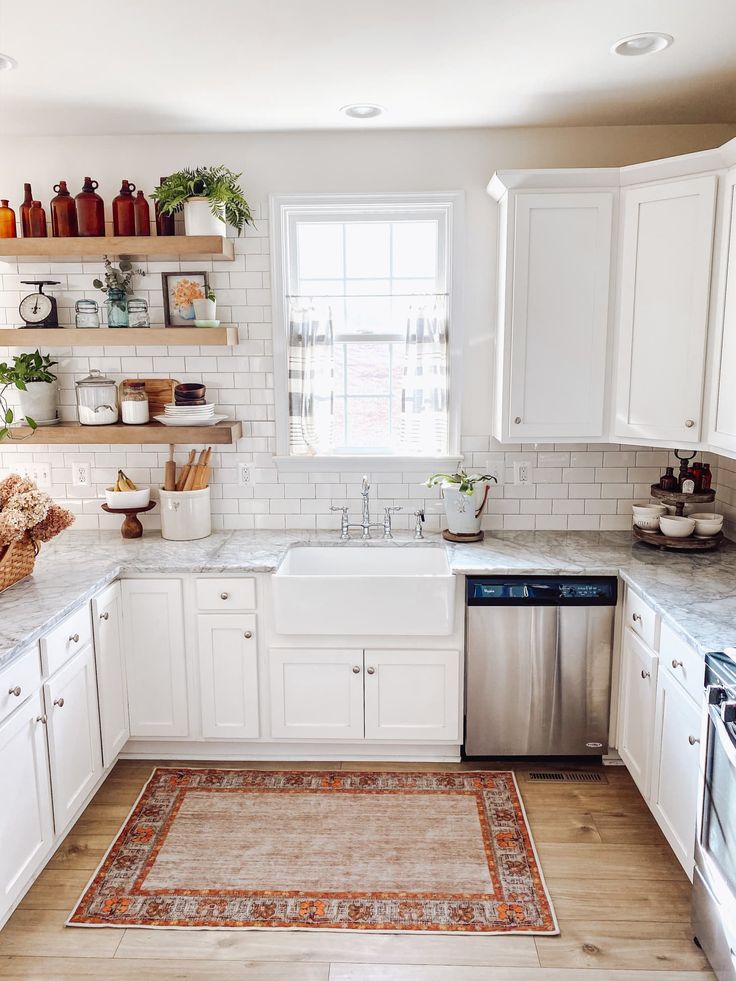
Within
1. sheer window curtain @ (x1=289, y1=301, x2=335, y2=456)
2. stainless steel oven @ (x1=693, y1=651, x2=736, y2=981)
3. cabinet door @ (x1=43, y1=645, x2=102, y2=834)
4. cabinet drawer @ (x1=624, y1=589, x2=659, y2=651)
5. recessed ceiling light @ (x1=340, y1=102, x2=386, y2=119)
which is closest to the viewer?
stainless steel oven @ (x1=693, y1=651, x2=736, y2=981)

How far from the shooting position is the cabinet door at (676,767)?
2293 millimetres

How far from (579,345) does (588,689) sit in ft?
4.60

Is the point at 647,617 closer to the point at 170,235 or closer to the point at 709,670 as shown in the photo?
the point at 709,670

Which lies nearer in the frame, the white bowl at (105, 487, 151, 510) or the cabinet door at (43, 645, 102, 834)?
the cabinet door at (43, 645, 102, 834)

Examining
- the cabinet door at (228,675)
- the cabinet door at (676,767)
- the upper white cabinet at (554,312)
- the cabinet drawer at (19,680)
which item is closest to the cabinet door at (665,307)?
the upper white cabinet at (554,312)

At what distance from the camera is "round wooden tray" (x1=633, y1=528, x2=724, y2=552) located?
318 centimetres

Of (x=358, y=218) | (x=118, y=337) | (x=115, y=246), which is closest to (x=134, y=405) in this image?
(x=118, y=337)

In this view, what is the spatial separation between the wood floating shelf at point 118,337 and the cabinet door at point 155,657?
1.04 metres

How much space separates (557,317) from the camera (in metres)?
3.13

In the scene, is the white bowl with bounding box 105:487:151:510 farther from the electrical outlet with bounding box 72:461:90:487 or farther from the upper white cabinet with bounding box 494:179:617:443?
the upper white cabinet with bounding box 494:179:617:443

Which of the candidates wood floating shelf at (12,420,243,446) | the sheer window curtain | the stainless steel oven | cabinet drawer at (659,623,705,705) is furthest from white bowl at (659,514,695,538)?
wood floating shelf at (12,420,243,446)

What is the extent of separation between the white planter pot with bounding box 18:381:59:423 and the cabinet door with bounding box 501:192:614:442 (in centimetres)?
206

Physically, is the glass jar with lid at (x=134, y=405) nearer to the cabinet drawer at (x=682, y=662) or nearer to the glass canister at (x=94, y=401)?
the glass canister at (x=94, y=401)

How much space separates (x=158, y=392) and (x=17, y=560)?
112 centimetres
